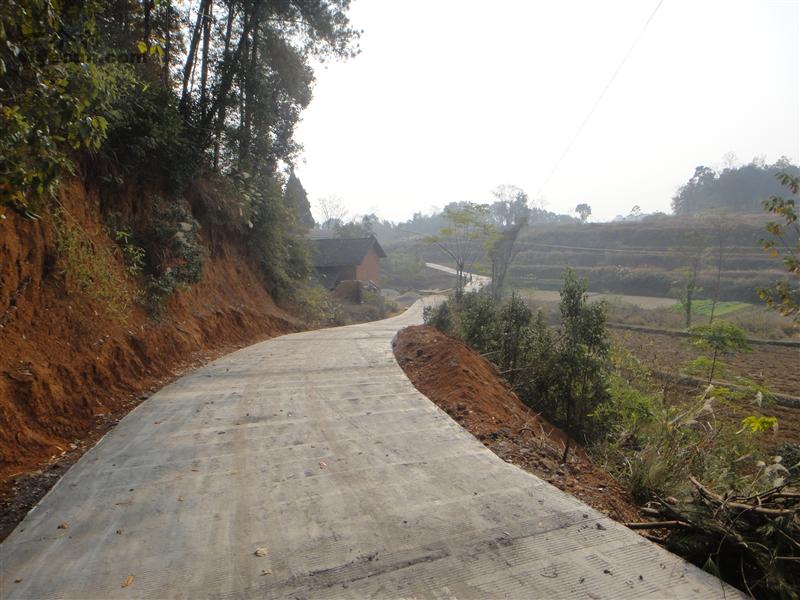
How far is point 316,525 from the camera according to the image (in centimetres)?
316

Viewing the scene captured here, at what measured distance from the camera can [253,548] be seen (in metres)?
2.90

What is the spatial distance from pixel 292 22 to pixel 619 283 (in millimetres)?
45534

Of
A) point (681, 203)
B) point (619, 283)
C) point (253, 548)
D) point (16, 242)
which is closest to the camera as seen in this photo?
point (253, 548)

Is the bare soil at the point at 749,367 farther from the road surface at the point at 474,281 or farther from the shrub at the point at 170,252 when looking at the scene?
the road surface at the point at 474,281

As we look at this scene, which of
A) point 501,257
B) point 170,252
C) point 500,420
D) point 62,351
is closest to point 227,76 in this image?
point 170,252

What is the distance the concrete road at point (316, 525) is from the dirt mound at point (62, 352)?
60 cm

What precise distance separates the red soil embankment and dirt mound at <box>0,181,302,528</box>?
1cm

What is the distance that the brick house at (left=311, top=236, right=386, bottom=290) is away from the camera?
36750 mm

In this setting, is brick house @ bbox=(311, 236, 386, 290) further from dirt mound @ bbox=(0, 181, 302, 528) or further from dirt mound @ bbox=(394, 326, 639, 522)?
dirt mound @ bbox=(394, 326, 639, 522)

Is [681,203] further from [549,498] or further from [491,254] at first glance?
[549,498]

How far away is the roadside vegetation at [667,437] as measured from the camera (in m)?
2.74

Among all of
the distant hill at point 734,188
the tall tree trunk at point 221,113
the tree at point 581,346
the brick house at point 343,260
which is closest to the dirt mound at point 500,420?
the tree at point 581,346

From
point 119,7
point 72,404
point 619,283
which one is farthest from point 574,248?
point 72,404

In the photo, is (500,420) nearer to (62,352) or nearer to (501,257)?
(62,352)
